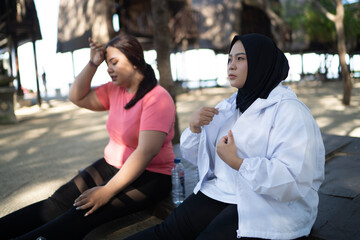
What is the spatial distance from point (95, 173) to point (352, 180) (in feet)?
6.79

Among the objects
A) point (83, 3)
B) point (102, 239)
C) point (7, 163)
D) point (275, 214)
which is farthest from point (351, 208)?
point (83, 3)

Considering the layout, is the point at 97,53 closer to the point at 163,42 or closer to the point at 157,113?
the point at 157,113

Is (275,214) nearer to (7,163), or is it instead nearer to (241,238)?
(241,238)

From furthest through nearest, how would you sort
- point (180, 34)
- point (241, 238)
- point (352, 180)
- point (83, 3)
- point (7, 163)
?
1. point (180, 34)
2. point (83, 3)
3. point (7, 163)
4. point (352, 180)
5. point (241, 238)

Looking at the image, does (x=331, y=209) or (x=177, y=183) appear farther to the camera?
(x=177, y=183)

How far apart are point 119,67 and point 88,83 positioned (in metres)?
0.39

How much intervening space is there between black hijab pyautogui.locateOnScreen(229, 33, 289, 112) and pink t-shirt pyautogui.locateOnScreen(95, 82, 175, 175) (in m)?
0.73

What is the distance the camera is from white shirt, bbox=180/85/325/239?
1.40 metres

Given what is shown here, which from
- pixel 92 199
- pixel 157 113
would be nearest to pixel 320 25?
pixel 157 113

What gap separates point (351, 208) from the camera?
2.22 m

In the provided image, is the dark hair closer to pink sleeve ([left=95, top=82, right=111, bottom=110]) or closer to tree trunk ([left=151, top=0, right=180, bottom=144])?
pink sleeve ([left=95, top=82, right=111, bottom=110])

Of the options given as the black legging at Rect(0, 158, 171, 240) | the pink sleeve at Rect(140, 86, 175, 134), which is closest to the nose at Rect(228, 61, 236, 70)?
the pink sleeve at Rect(140, 86, 175, 134)

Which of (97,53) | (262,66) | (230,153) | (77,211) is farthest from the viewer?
(97,53)

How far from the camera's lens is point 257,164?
4.68 ft
